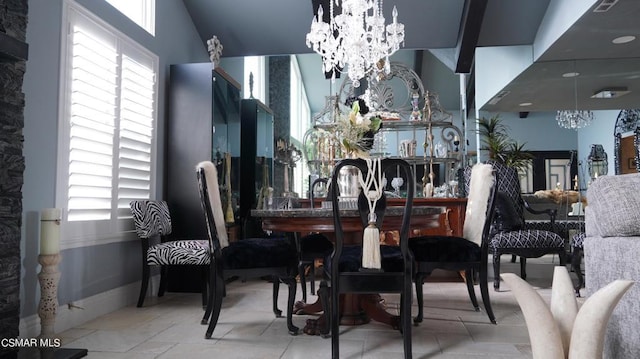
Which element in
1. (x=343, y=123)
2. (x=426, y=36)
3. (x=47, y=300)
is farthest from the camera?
(x=426, y=36)

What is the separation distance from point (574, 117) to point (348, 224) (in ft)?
14.8

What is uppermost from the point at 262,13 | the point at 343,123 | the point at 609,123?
the point at 262,13

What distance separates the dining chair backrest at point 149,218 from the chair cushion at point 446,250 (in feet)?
6.24

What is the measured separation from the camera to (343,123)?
2.85m

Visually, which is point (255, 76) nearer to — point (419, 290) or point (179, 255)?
point (179, 255)

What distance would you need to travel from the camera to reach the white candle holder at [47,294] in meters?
2.35

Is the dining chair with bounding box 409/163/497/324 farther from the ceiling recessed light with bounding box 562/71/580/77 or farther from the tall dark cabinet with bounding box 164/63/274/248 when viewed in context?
the ceiling recessed light with bounding box 562/71/580/77

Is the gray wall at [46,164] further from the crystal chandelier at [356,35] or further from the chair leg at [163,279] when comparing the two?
the crystal chandelier at [356,35]

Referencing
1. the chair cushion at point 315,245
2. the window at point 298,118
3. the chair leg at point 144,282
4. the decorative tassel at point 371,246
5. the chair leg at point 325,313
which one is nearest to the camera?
the decorative tassel at point 371,246

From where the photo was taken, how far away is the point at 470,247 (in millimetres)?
2688

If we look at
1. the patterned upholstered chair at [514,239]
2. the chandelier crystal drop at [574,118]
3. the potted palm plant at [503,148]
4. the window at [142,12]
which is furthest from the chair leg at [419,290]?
the chandelier crystal drop at [574,118]

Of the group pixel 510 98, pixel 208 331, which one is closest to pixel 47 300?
pixel 208 331

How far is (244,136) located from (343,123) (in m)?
2.55

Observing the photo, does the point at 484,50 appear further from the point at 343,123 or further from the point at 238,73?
the point at 343,123
